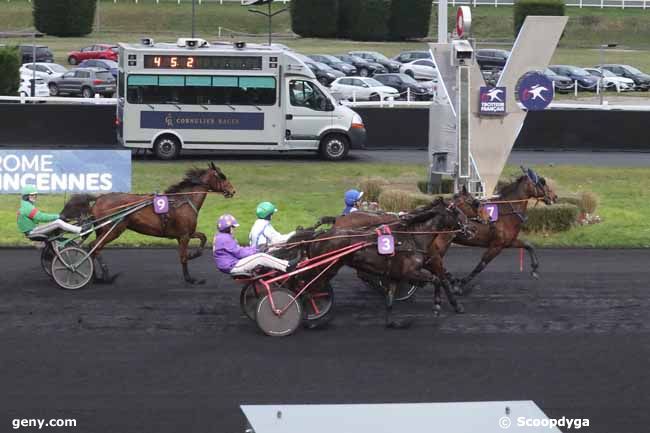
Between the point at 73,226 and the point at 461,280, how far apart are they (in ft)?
15.6

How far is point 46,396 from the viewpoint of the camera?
9.48 metres

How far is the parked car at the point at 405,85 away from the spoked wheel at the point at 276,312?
31247 millimetres

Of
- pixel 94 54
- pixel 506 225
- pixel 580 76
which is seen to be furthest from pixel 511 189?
pixel 94 54

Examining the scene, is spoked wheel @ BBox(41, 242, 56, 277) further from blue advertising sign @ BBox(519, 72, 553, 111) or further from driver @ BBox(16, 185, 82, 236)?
blue advertising sign @ BBox(519, 72, 553, 111)

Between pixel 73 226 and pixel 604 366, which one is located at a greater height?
pixel 73 226

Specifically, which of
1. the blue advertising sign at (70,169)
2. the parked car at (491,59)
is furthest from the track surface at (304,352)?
the parked car at (491,59)

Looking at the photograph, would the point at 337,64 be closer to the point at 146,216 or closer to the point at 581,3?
the point at 581,3

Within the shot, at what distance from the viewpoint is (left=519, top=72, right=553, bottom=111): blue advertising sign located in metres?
18.9

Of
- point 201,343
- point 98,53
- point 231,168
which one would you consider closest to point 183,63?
point 231,168

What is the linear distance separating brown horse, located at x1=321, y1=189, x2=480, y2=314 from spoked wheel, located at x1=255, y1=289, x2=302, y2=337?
4.68 feet

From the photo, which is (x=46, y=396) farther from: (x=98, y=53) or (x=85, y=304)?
(x=98, y=53)

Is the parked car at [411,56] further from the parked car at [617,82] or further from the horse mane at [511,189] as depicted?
the horse mane at [511,189]

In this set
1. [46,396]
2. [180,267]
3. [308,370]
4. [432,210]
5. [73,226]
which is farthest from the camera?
[180,267]

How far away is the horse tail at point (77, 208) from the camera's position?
553 inches
